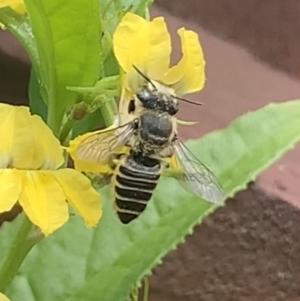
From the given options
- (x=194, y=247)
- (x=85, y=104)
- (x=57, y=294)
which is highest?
(x=85, y=104)

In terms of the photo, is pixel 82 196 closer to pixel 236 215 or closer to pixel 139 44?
pixel 139 44

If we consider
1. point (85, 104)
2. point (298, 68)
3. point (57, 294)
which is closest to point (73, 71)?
point (85, 104)

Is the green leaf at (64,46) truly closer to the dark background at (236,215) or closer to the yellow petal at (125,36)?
the yellow petal at (125,36)

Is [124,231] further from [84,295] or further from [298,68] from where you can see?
[298,68]

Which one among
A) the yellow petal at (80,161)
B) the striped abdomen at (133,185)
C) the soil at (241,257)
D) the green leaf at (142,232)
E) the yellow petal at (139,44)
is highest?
the yellow petal at (139,44)

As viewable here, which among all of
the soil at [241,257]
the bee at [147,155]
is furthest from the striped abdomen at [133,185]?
the soil at [241,257]

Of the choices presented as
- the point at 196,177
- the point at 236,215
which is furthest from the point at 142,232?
the point at 236,215
